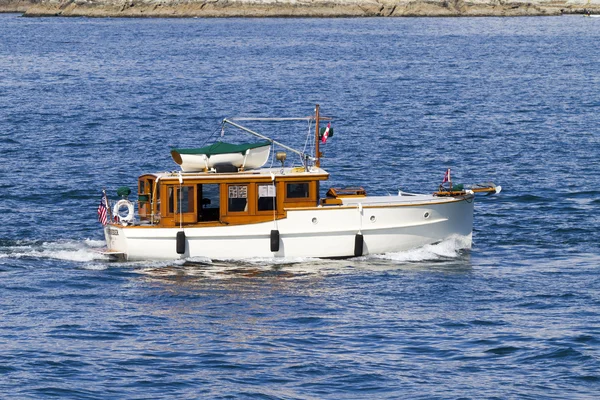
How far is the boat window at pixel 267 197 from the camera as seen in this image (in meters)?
35.0

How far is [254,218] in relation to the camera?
35125 millimetres

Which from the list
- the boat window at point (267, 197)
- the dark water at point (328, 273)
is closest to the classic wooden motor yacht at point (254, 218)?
the boat window at point (267, 197)

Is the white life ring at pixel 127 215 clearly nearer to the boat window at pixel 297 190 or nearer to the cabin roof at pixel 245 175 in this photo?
the cabin roof at pixel 245 175

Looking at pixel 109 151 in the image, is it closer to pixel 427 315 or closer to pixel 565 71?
pixel 427 315

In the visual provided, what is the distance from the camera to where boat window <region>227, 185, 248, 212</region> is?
3509cm

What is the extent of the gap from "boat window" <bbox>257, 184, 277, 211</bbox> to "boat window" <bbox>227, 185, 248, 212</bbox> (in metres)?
0.42

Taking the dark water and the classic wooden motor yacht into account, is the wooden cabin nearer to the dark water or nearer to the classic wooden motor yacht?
the classic wooden motor yacht

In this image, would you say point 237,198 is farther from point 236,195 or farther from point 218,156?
point 218,156

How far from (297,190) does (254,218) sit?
154 cm

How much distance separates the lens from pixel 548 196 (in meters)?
46.3

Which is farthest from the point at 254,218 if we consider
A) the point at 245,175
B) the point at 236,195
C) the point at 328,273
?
the point at 328,273

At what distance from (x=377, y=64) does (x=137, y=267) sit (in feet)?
268

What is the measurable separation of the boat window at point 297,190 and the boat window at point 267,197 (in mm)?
457

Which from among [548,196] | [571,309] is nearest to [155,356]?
[571,309]
